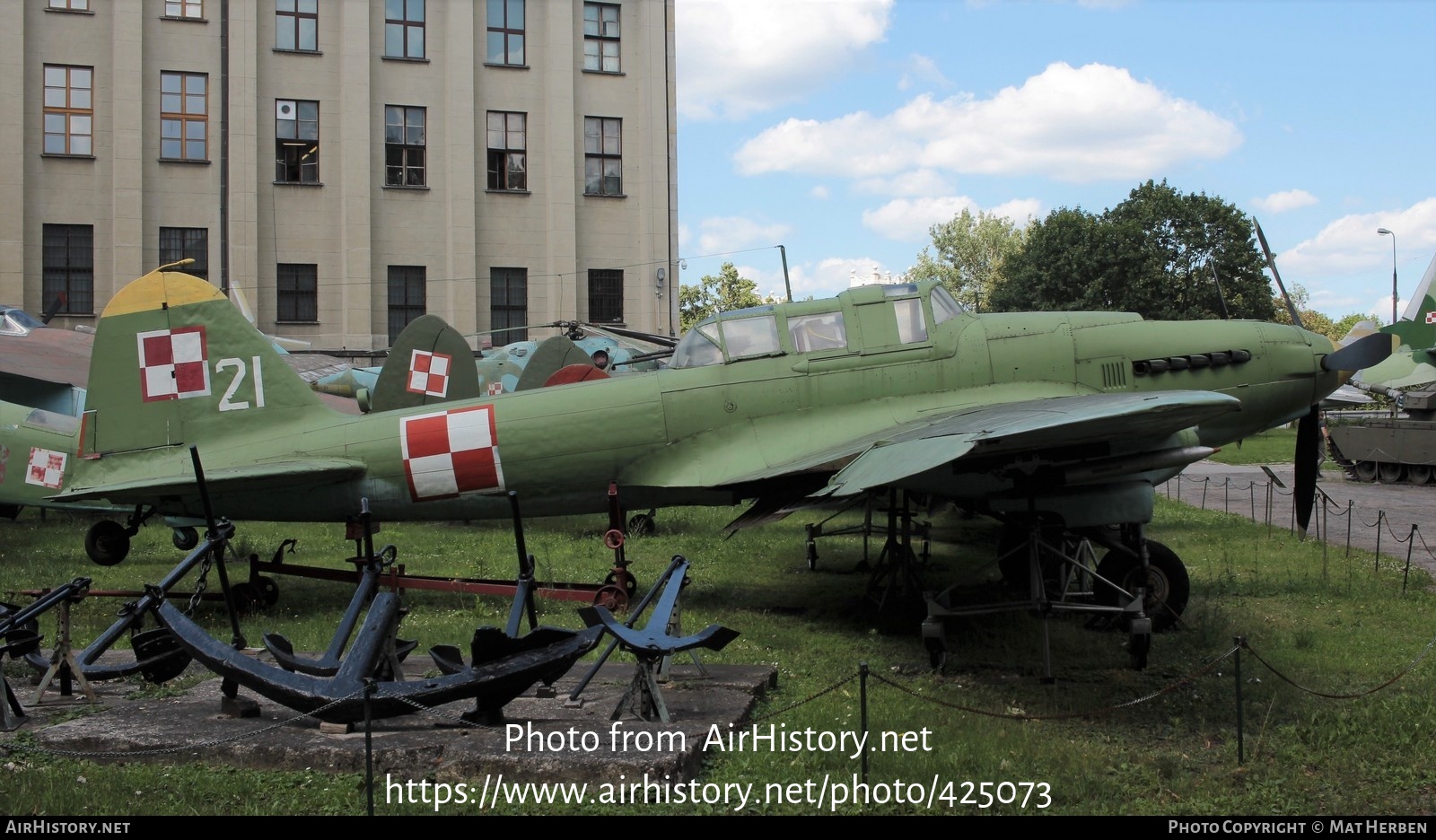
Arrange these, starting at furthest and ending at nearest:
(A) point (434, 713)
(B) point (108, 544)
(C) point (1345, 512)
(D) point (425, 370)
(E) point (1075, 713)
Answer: (C) point (1345, 512)
(D) point (425, 370)
(B) point (108, 544)
(E) point (1075, 713)
(A) point (434, 713)

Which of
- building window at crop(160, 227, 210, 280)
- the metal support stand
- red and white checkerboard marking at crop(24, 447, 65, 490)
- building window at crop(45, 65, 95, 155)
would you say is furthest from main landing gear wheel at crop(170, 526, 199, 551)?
building window at crop(45, 65, 95, 155)

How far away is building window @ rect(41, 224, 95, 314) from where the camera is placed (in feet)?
95.8

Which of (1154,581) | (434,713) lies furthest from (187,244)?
(1154,581)

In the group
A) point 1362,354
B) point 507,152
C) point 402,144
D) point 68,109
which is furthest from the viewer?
point 507,152

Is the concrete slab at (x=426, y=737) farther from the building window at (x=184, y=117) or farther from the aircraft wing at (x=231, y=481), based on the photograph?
the building window at (x=184, y=117)

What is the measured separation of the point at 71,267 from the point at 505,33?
13.5 m

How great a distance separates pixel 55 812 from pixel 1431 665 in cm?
854

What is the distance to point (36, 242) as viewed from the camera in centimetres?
2903

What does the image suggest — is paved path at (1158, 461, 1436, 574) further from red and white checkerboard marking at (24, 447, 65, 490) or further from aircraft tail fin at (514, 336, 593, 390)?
red and white checkerboard marking at (24, 447, 65, 490)

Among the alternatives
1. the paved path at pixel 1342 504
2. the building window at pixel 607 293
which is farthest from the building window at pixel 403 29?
the paved path at pixel 1342 504

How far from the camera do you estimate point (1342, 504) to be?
20.1m

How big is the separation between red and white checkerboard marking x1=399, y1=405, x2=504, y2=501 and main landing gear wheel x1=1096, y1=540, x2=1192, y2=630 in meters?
5.30

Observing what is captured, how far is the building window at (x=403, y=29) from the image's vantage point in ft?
103

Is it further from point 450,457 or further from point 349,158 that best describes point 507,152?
point 450,457
